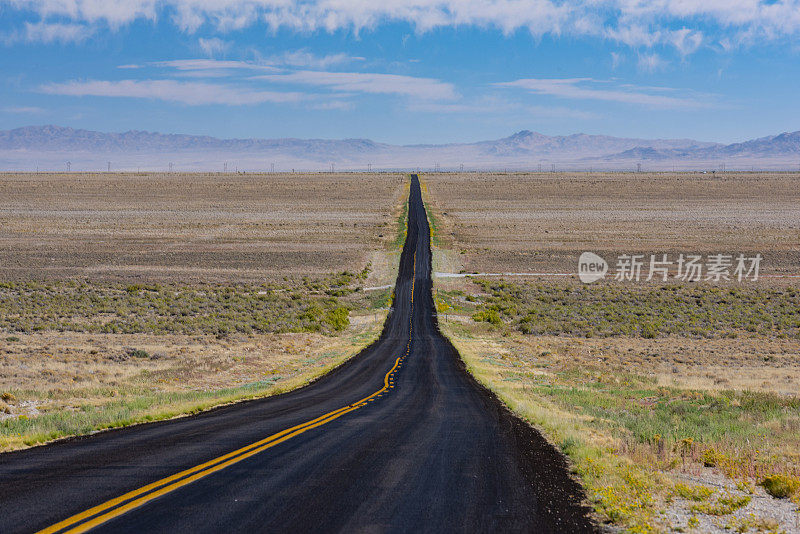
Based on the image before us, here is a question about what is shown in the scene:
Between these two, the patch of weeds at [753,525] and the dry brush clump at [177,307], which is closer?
the patch of weeds at [753,525]

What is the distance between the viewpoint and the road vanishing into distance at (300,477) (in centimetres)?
690

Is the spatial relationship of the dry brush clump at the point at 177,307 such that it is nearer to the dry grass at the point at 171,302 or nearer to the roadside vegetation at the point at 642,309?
the dry grass at the point at 171,302

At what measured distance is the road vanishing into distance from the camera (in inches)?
272

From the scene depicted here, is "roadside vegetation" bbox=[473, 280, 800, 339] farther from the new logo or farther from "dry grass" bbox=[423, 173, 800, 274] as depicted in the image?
"dry grass" bbox=[423, 173, 800, 274]

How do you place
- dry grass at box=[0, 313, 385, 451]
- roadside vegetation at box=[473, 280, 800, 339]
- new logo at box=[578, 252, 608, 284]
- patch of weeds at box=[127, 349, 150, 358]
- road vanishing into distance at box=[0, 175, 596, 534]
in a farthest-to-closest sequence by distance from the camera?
new logo at box=[578, 252, 608, 284] < roadside vegetation at box=[473, 280, 800, 339] < patch of weeds at box=[127, 349, 150, 358] < dry grass at box=[0, 313, 385, 451] < road vanishing into distance at box=[0, 175, 596, 534]

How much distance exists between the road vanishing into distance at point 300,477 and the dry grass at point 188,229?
47.8 metres

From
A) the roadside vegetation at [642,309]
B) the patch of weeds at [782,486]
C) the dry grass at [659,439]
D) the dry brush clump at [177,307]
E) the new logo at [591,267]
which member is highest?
the patch of weeds at [782,486]

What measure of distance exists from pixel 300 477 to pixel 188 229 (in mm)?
90138

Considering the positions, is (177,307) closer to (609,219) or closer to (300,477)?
(300,477)

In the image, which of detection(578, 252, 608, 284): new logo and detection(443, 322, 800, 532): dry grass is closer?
detection(443, 322, 800, 532): dry grass

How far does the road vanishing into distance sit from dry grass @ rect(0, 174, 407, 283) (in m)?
47.8

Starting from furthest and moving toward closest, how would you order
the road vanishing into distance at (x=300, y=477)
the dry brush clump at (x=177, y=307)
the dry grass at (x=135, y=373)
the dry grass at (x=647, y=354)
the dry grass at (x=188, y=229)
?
the dry grass at (x=188, y=229) → the dry brush clump at (x=177, y=307) → the dry grass at (x=135, y=373) → the dry grass at (x=647, y=354) → the road vanishing into distance at (x=300, y=477)

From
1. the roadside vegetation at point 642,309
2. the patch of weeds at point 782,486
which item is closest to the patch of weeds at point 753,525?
the patch of weeds at point 782,486

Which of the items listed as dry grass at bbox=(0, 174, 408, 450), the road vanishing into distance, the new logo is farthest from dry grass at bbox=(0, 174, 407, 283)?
the road vanishing into distance
